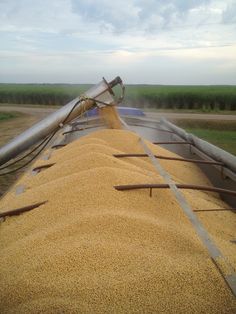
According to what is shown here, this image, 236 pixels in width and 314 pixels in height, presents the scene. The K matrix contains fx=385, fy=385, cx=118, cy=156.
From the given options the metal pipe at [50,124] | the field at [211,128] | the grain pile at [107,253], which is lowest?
the field at [211,128]

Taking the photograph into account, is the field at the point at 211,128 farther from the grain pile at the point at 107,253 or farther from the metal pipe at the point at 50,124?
the grain pile at the point at 107,253

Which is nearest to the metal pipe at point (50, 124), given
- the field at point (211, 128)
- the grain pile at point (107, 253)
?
the grain pile at point (107, 253)

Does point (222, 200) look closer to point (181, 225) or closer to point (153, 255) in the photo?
point (181, 225)

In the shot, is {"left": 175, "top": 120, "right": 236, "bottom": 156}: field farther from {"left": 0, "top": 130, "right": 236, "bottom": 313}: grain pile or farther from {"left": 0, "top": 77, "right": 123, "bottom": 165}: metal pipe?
{"left": 0, "top": 130, "right": 236, "bottom": 313}: grain pile

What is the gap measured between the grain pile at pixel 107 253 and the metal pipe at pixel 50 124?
2.82ft

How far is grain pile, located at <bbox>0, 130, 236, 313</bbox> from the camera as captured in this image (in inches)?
57.2

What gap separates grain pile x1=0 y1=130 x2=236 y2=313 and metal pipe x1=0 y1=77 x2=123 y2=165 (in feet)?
2.82

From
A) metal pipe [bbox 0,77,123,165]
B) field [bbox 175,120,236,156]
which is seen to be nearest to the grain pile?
metal pipe [bbox 0,77,123,165]

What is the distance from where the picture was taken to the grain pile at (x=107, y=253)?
145 centimetres

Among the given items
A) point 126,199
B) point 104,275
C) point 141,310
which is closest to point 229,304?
point 141,310

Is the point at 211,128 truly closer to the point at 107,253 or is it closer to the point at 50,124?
the point at 50,124

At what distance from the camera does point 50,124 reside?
11.7 ft

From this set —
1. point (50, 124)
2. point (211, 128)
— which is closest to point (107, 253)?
point (50, 124)

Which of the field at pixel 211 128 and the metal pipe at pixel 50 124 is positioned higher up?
the metal pipe at pixel 50 124
